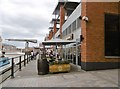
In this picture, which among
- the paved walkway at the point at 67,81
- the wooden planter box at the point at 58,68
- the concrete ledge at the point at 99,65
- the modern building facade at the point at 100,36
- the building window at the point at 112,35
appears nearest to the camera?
the paved walkway at the point at 67,81

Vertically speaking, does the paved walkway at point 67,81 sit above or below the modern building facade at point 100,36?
below

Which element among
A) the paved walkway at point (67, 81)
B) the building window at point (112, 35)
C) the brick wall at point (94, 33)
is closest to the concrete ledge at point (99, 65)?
the brick wall at point (94, 33)

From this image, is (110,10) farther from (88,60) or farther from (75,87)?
(75,87)

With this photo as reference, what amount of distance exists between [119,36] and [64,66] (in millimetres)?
5001

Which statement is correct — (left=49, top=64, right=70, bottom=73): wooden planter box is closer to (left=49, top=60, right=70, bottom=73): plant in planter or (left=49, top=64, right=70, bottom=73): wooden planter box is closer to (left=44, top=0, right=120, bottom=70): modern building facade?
(left=49, top=60, right=70, bottom=73): plant in planter

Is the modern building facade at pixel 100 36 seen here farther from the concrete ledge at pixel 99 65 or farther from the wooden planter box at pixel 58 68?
the wooden planter box at pixel 58 68

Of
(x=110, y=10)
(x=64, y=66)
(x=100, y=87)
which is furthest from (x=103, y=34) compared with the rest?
(x=100, y=87)

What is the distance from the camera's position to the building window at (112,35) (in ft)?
55.6

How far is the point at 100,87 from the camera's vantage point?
966 centimetres

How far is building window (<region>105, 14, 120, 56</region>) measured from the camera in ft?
55.6

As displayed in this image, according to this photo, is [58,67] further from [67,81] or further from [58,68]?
[67,81]

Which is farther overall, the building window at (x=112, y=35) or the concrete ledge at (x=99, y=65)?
the building window at (x=112, y=35)

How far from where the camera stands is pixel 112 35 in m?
17.2

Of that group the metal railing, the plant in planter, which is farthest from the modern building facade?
the metal railing
